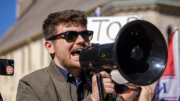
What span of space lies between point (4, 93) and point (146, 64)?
96.2 ft

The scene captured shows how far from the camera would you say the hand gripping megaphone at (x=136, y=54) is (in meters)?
2.10

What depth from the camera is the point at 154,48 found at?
2320mm

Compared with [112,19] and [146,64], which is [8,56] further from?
[146,64]

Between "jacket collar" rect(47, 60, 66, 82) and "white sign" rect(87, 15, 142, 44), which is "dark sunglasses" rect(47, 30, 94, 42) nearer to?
"jacket collar" rect(47, 60, 66, 82)

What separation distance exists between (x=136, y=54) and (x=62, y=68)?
718mm

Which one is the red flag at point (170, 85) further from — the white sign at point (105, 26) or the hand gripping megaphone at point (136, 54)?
the hand gripping megaphone at point (136, 54)

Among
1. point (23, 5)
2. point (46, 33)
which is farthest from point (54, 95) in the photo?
point (23, 5)

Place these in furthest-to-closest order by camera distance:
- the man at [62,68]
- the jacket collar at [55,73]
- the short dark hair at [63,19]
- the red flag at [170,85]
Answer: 1. the red flag at [170,85]
2. the short dark hair at [63,19]
3. the jacket collar at [55,73]
4. the man at [62,68]

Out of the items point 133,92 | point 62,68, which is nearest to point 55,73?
point 62,68

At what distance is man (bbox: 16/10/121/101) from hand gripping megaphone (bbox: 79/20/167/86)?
0.64 ft

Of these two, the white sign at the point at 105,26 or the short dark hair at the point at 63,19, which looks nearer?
the short dark hair at the point at 63,19

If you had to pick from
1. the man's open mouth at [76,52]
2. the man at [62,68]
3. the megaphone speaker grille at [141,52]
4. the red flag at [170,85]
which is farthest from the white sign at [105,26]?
the megaphone speaker grille at [141,52]

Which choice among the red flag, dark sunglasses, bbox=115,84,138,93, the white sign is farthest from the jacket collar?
the red flag

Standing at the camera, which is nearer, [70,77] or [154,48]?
[154,48]
